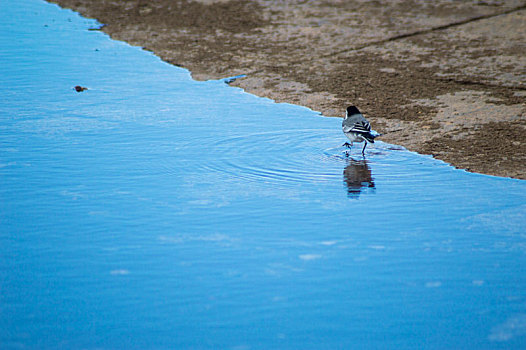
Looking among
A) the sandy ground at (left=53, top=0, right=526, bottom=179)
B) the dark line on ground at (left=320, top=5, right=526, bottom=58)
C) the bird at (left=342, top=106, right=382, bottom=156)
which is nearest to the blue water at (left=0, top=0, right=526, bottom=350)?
the bird at (left=342, top=106, right=382, bottom=156)

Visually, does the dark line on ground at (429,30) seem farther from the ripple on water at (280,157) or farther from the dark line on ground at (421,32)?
the ripple on water at (280,157)

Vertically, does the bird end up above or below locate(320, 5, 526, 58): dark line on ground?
below

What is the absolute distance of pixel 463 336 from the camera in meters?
2.71

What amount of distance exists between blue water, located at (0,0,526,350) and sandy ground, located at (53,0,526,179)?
54cm

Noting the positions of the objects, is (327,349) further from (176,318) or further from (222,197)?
(222,197)

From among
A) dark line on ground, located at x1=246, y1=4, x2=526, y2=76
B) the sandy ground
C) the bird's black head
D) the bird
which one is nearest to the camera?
the bird

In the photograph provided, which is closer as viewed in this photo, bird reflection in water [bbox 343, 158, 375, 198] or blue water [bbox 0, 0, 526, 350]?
blue water [bbox 0, 0, 526, 350]

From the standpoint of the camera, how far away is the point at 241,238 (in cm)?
352

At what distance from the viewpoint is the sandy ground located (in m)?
5.39

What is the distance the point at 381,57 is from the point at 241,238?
14.8 ft

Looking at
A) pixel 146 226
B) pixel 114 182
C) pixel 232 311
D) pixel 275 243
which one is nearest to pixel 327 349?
pixel 232 311

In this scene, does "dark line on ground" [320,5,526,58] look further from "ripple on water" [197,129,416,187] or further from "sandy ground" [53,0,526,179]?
"ripple on water" [197,129,416,187]

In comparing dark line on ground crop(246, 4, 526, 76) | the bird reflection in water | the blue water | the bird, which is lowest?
the blue water

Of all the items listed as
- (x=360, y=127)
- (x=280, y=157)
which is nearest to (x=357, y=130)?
(x=360, y=127)
